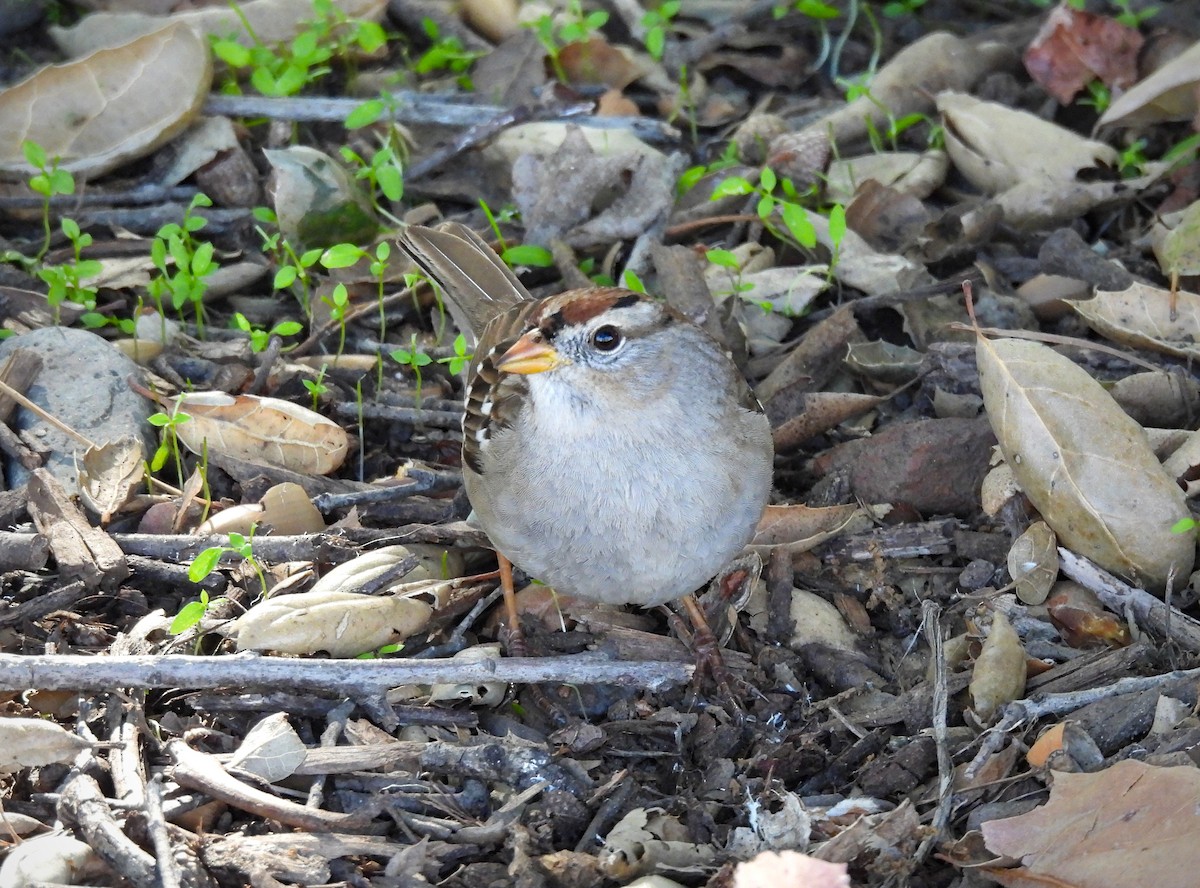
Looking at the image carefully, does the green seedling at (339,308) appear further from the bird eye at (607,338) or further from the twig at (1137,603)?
the twig at (1137,603)

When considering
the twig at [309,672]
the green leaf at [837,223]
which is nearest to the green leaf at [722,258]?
the green leaf at [837,223]

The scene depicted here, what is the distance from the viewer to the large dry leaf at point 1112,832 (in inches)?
104

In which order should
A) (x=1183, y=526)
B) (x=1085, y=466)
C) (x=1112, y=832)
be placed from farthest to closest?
(x=1085, y=466) → (x=1183, y=526) → (x=1112, y=832)

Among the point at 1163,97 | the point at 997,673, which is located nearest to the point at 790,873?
the point at 997,673

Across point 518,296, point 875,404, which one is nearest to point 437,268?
point 518,296

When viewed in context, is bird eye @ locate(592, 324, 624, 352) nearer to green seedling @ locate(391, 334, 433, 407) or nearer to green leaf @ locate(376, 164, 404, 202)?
green seedling @ locate(391, 334, 433, 407)

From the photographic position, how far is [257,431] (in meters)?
3.95

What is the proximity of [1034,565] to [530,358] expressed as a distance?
1.40 meters

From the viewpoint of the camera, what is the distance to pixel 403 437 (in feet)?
13.9

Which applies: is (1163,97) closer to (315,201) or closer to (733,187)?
(733,187)

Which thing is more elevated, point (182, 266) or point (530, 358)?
point (530, 358)

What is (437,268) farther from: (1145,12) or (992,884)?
(1145,12)

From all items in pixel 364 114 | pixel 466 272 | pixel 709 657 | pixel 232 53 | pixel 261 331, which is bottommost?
pixel 709 657

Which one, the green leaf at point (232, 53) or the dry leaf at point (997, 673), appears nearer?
the dry leaf at point (997, 673)
